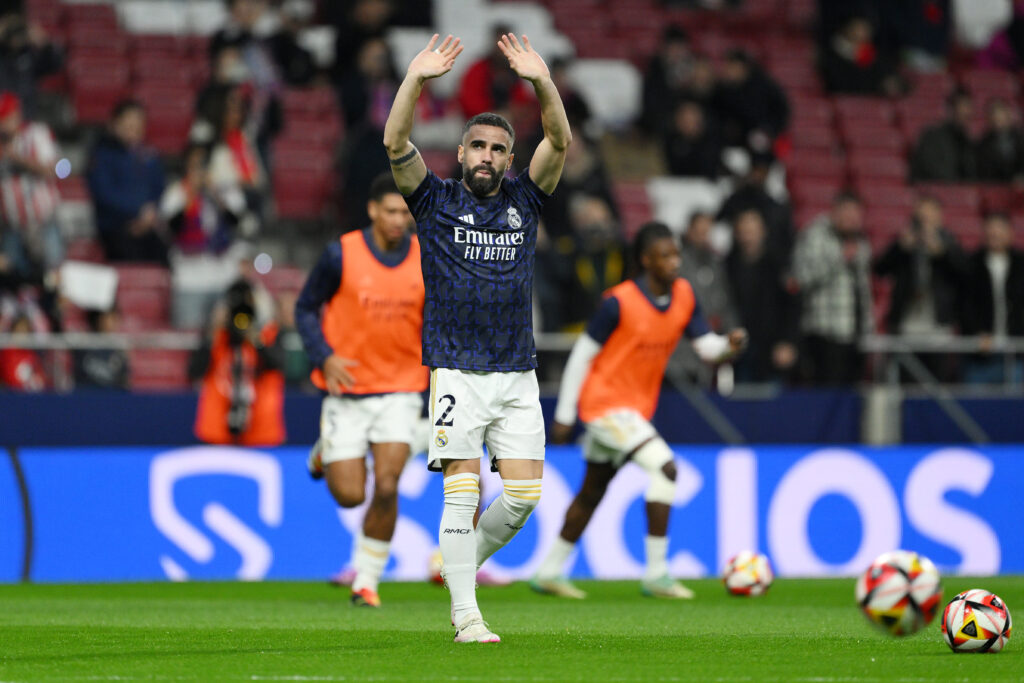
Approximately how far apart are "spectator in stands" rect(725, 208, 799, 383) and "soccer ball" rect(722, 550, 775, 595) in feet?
15.6

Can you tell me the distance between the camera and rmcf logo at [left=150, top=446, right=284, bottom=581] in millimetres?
13164

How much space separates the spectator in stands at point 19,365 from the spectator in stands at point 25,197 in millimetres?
731

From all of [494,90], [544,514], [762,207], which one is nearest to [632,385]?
[544,514]

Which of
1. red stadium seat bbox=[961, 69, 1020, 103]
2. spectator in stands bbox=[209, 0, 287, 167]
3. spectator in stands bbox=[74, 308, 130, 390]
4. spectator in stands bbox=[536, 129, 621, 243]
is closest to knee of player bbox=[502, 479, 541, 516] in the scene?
spectator in stands bbox=[74, 308, 130, 390]

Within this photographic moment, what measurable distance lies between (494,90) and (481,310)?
9.78 meters

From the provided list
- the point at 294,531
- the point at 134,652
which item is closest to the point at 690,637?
the point at 134,652

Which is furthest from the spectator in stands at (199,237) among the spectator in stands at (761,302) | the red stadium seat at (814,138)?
the red stadium seat at (814,138)

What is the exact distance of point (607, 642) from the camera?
7492 millimetres

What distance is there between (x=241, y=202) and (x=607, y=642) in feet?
29.4

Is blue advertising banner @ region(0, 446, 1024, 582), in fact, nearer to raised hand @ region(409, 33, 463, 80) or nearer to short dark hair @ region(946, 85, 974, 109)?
short dark hair @ region(946, 85, 974, 109)

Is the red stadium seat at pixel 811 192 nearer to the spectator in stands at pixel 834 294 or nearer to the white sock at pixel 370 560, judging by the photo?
the spectator in stands at pixel 834 294

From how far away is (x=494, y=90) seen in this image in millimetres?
17078

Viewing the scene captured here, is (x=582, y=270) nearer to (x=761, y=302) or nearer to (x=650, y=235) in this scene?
(x=761, y=302)

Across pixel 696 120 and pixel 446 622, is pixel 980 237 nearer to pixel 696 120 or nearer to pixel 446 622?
pixel 696 120
